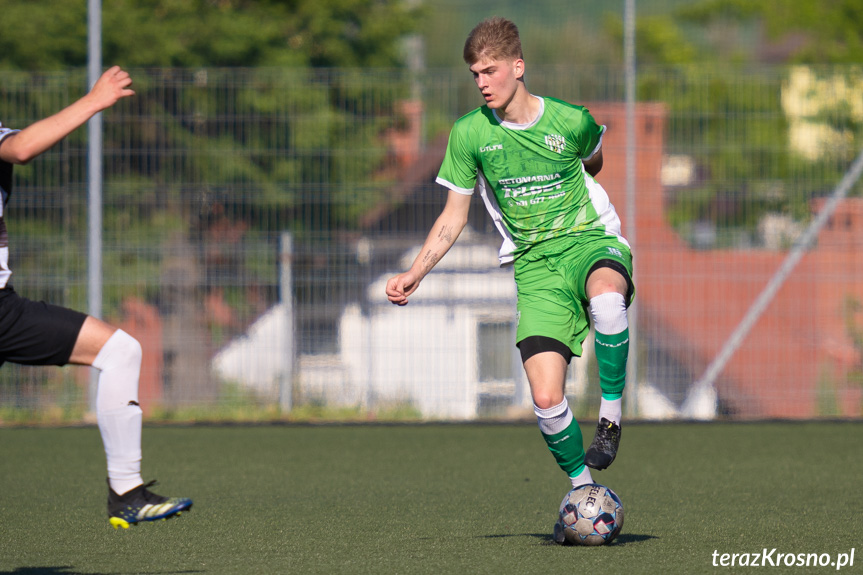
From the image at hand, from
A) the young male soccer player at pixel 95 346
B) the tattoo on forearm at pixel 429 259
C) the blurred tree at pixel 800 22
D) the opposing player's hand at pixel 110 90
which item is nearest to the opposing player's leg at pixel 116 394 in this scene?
the young male soccer player at pixel 95 346

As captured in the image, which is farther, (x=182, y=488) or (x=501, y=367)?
(x=501, y=367)

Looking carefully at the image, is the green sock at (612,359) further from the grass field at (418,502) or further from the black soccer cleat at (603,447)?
the grass field at (418,502)

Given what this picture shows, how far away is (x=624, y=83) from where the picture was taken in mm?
12148

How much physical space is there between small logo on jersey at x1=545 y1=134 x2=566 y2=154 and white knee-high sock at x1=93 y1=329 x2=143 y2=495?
2029 mm

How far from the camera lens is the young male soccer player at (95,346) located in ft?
13.4

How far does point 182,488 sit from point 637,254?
634cm

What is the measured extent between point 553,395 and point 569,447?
0.86 ft

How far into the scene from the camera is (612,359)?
201 inches

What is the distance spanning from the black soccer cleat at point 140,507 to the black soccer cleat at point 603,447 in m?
1.64

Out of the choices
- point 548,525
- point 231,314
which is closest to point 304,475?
point 548,525

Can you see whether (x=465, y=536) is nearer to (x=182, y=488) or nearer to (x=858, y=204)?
(x=182, y=488)

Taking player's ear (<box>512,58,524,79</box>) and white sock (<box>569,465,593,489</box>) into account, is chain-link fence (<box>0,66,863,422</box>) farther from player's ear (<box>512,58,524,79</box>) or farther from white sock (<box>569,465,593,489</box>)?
white sock (<box>569,465,593,489</box>)

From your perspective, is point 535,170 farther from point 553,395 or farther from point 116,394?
point 116,394

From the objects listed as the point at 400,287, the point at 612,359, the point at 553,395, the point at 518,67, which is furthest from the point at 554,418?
the point at 518,67
